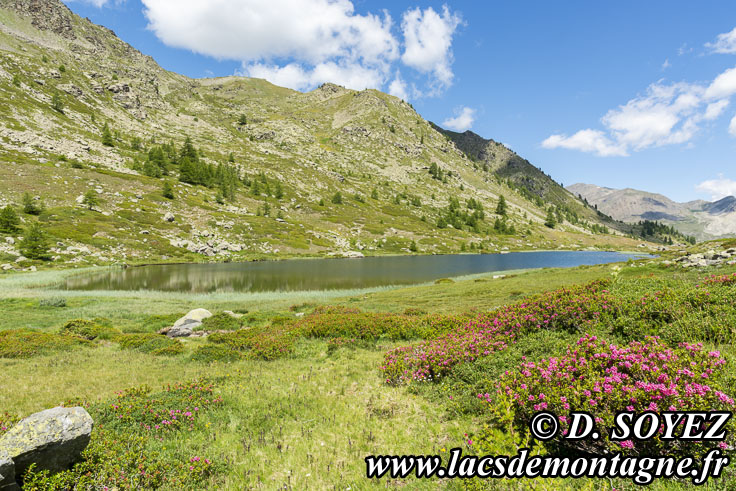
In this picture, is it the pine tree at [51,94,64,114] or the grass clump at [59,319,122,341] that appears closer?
the grass clump at [59,319,122,341]

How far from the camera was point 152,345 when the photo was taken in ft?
62.1

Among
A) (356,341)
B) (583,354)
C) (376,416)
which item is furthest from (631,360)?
(356,341)

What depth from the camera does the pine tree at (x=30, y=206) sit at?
89.5 m

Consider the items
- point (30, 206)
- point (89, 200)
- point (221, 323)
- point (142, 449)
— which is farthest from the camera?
point (89, 200)

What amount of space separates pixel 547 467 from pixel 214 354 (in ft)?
53.2

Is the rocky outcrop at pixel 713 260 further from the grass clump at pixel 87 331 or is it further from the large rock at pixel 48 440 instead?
the grass clump at pixel 87 331

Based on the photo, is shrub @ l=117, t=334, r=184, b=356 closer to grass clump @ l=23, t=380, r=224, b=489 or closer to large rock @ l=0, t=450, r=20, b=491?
grass clump @ l=23, t=380, r=224, b=489

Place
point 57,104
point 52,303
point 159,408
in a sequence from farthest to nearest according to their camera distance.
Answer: point 57,104, point 52,303, point 159,408

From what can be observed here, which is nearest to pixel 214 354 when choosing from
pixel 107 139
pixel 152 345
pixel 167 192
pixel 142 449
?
pixel 152 345

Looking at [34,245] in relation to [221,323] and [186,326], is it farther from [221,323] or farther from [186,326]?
[221,323]

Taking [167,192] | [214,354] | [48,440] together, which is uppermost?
[167,192]

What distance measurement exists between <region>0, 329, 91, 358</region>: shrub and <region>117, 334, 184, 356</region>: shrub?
259cm

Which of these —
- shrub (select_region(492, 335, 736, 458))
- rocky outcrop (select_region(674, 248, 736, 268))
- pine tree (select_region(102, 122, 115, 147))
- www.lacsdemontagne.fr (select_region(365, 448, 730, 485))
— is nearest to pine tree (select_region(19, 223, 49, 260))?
www.lacsdemontagne.fr (select_region(365, 448, 730, 485))

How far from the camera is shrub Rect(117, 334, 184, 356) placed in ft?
58.4
